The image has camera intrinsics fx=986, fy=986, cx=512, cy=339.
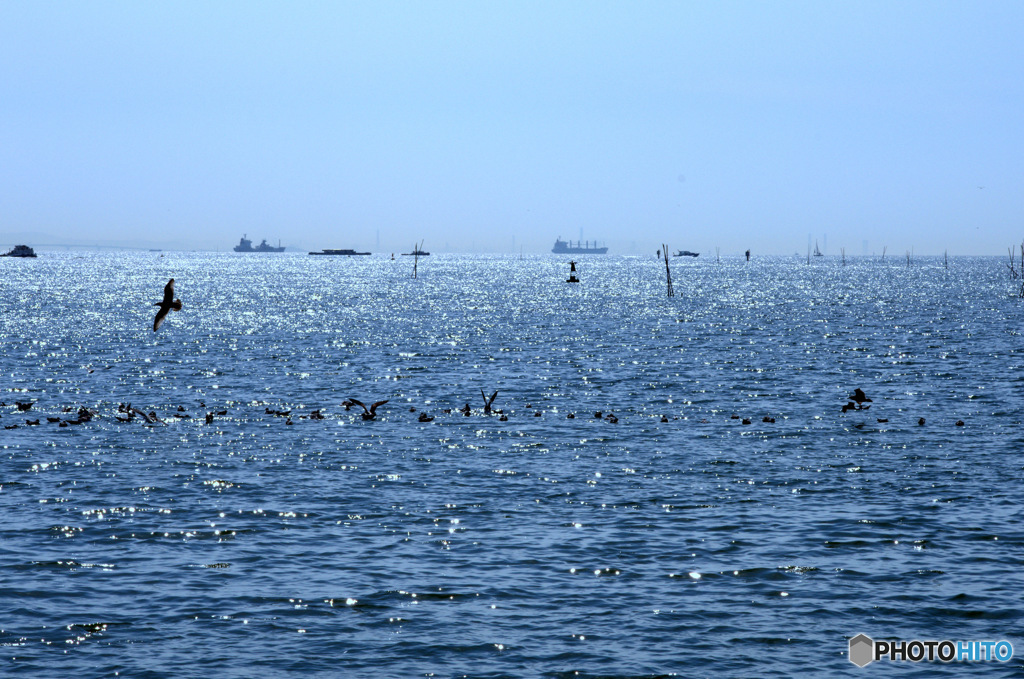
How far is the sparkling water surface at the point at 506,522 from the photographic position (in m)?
17.6

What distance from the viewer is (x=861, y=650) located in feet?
57.1

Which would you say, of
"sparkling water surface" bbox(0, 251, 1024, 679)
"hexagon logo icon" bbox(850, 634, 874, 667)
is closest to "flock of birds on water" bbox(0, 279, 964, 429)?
"sparkling water surface" bbox(0, 251, 1024, 679)

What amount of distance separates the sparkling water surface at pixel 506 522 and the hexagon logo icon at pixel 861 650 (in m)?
0.21

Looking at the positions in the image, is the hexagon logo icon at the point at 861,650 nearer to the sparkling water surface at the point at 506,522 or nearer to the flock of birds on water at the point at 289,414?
the sparkling water surface at the point at 506,522

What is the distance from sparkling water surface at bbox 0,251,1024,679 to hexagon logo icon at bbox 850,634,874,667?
0.21 m

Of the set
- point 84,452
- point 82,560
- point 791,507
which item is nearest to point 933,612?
point 791,507

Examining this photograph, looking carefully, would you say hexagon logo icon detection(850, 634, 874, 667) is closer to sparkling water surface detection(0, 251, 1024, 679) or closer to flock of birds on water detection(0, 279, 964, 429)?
sparkling water surface detection(0, 251, 1024, 679)

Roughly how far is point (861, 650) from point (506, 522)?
999 centimetres

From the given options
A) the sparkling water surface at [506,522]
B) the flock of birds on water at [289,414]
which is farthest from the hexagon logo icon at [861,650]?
the flock of birds on water at [289,414]

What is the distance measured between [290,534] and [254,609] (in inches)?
196

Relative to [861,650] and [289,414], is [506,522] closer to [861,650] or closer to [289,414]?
[861,650]

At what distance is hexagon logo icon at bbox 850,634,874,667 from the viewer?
1707 cm

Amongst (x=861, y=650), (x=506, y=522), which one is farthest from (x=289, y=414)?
(x=861, y=650)

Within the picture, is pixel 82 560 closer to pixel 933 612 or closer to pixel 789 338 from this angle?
pixel 933 612
